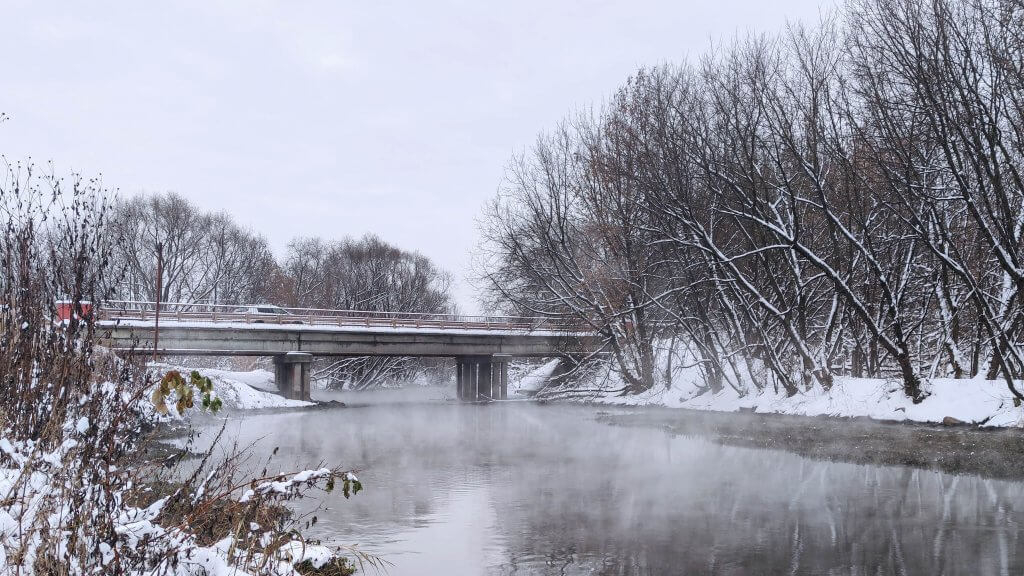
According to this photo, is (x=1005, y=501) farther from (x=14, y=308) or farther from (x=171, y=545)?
(x=14, y=308)

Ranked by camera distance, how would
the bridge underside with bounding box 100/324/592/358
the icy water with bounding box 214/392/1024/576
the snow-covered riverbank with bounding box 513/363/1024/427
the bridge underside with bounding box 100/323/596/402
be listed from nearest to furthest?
the icy water with bounding box 214/392/1024/576 → the snow-covered riverbank with bounding box 513/363/1024/427 → the bridge underside with bounding box 100/324/592/358 → the bridge underside with bounding box 100/323/596/402

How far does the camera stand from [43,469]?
22.6 ft

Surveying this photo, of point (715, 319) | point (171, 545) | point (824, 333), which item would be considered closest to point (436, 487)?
point (171, 545)

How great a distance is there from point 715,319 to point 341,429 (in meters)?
15.4

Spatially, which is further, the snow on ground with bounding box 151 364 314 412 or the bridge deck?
the bridge deck

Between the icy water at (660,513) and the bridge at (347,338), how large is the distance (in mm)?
21947

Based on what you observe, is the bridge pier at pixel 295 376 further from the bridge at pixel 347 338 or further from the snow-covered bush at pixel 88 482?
the snow-covered bush at pixel 88 482

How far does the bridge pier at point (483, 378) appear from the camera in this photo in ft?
173

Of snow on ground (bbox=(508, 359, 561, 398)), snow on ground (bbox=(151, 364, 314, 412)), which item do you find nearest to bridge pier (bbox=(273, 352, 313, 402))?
snow on ground (bbox=(151, 364, 314, 412))

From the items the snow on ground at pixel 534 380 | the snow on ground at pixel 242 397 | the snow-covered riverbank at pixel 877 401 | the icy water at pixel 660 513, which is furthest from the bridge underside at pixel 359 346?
the icy water at pixel 660 513

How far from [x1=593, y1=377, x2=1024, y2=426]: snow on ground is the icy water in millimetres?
4887

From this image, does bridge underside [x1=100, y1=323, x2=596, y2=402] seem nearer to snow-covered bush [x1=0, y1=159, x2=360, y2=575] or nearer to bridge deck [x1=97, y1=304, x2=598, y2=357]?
bridge deck [x1=97, y1=304, x2=598, y2=357]

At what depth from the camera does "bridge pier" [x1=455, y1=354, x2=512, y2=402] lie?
173 ft

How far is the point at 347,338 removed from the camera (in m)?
47.9
